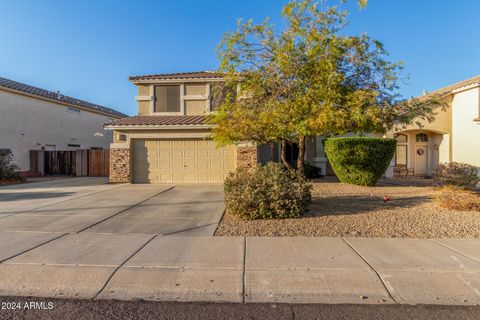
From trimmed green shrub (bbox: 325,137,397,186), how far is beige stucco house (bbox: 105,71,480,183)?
410cm

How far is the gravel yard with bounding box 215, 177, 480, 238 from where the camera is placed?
18.6ft

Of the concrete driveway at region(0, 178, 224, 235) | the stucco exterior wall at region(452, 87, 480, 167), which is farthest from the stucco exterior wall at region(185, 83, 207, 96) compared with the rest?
the stucco exterior wall at region(452, 87, 480, 167)

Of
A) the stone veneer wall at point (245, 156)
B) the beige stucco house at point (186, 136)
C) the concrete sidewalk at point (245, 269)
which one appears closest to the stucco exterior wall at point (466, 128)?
the beige stucco house at point (186, 136)

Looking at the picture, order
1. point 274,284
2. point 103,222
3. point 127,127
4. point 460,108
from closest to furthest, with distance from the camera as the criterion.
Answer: point 274,284, point 103,222, point 127,127, point 460,108

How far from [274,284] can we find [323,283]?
64 centimetres

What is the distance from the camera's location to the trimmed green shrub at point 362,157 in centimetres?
1108

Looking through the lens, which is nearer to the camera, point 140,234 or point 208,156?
point 140,234

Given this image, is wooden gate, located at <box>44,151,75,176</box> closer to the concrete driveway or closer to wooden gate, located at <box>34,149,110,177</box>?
wooden gate, located at <box>34,149,110,177</box>

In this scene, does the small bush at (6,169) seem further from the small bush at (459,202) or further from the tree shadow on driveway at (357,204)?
the small bush at (459,202)

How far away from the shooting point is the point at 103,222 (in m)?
6.57

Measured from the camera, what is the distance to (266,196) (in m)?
6.86

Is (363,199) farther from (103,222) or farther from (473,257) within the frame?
(103,222)

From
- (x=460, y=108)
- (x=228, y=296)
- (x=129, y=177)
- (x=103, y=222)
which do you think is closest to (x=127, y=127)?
(x=129, y=177)

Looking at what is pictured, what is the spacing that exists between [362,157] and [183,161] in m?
8.24
